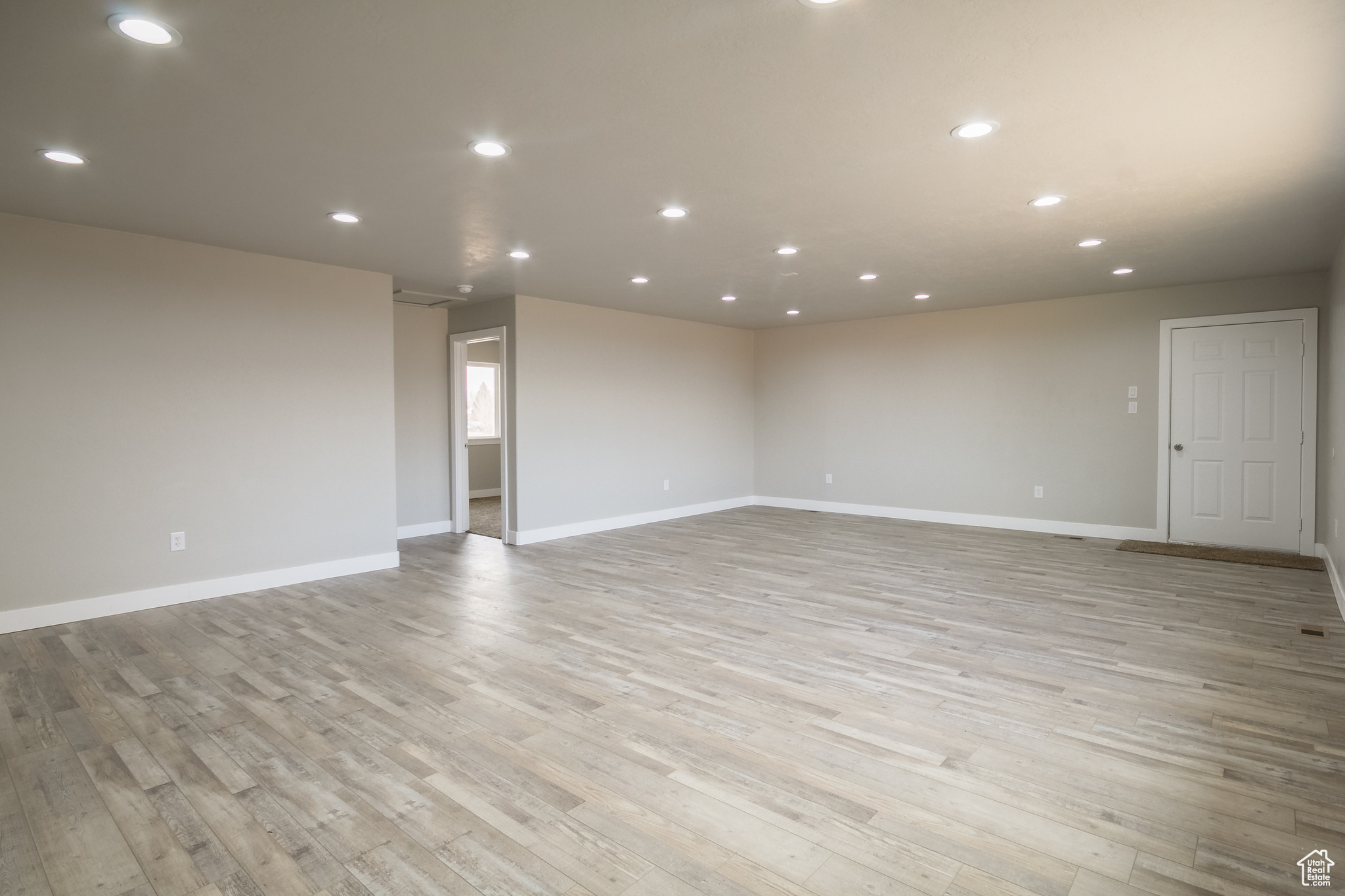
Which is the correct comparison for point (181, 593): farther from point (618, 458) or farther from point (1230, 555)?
point (1230, 555)

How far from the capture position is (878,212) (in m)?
3.83

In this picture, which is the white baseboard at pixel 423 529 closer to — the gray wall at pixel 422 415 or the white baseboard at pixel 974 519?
the gray wall at pixel 422 415

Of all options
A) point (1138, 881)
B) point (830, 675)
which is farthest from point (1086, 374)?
point (1138, 881)

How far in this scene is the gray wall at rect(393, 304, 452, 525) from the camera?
6.99 m

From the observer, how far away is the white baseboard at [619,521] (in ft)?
22.0

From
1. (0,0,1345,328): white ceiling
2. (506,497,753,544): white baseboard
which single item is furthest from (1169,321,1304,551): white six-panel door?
(506,497,753,544): white baseboard

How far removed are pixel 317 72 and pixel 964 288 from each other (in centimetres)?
556

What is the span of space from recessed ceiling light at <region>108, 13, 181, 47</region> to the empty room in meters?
0.02

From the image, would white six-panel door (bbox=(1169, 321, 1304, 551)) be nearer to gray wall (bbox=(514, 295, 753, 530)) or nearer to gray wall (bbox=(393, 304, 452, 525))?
gray wall (bbox=(514, 295, 753, 530))

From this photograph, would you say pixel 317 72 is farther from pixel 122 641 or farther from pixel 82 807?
pixel 122 641

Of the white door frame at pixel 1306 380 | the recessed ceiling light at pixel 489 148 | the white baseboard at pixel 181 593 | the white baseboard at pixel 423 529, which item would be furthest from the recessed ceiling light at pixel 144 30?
the white door frame at pixel 1306 380

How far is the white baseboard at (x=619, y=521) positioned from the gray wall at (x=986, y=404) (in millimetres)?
784

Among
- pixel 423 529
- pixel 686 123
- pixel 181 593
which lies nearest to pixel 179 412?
pixel 181 593

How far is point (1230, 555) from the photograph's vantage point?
5.77m
